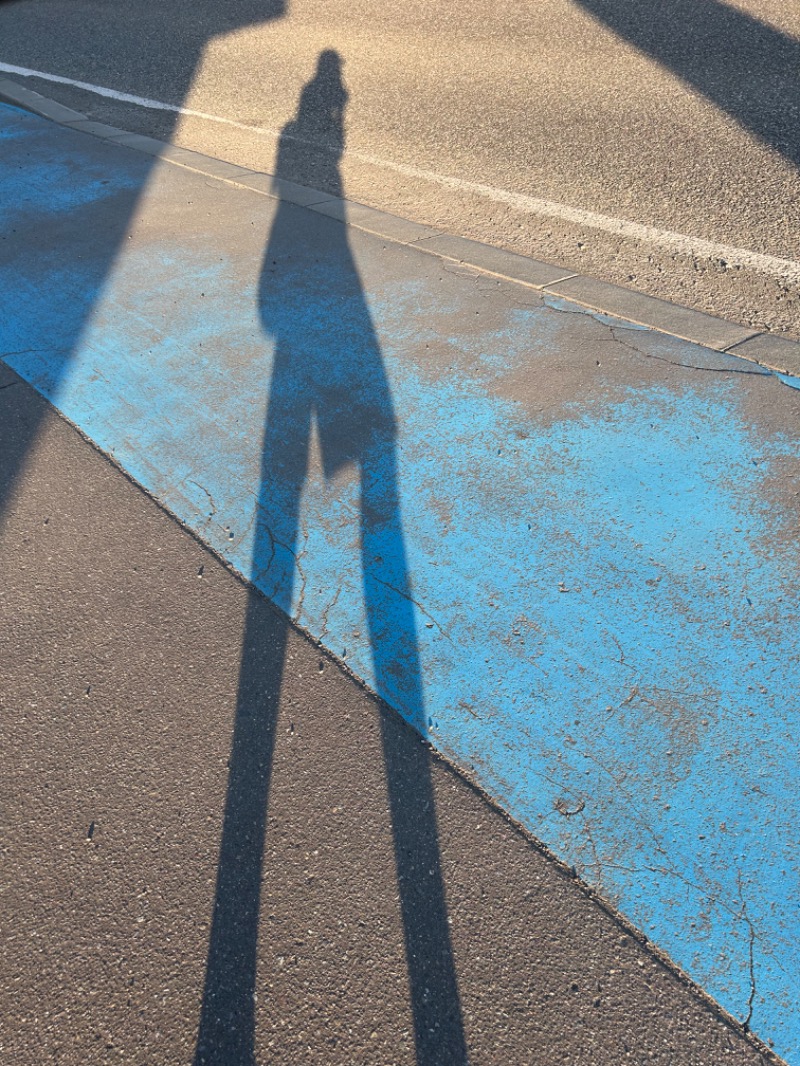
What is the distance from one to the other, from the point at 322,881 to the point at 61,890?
0.71 m

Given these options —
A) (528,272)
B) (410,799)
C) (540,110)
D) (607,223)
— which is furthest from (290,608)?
(540,110)

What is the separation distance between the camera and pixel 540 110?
27.9 feet

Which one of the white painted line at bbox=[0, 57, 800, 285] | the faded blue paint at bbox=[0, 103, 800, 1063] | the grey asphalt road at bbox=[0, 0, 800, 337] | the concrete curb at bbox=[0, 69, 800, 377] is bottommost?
the faded blue paint at bbox=[0, 103, 800, 1063]

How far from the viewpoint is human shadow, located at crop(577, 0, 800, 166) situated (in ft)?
24.6

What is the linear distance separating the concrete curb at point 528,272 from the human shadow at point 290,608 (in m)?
0.50

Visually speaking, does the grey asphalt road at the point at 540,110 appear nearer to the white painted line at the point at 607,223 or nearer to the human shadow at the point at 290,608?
the white painted line at the point at 607,223

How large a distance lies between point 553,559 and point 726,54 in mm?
8575

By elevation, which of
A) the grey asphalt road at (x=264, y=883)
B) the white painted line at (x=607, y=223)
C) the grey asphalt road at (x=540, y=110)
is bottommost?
the grey asphalt road at (x=264, y=883)

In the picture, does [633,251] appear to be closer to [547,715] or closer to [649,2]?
[547,715]

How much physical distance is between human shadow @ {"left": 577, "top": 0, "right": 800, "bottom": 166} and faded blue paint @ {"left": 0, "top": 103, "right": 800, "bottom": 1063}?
410 centimetres

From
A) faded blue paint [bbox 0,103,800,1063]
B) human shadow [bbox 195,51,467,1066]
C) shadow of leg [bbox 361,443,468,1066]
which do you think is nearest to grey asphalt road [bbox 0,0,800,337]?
faded blue paint [bbox 0,103,800,1063]


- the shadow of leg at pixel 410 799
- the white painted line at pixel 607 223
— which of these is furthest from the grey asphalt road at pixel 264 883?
the white painted line at pixel 607 223

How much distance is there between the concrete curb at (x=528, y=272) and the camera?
15.0 ft

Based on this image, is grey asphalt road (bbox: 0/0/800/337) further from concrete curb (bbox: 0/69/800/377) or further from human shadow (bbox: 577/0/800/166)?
concrete curb (bbox: 0/69/800/377)
